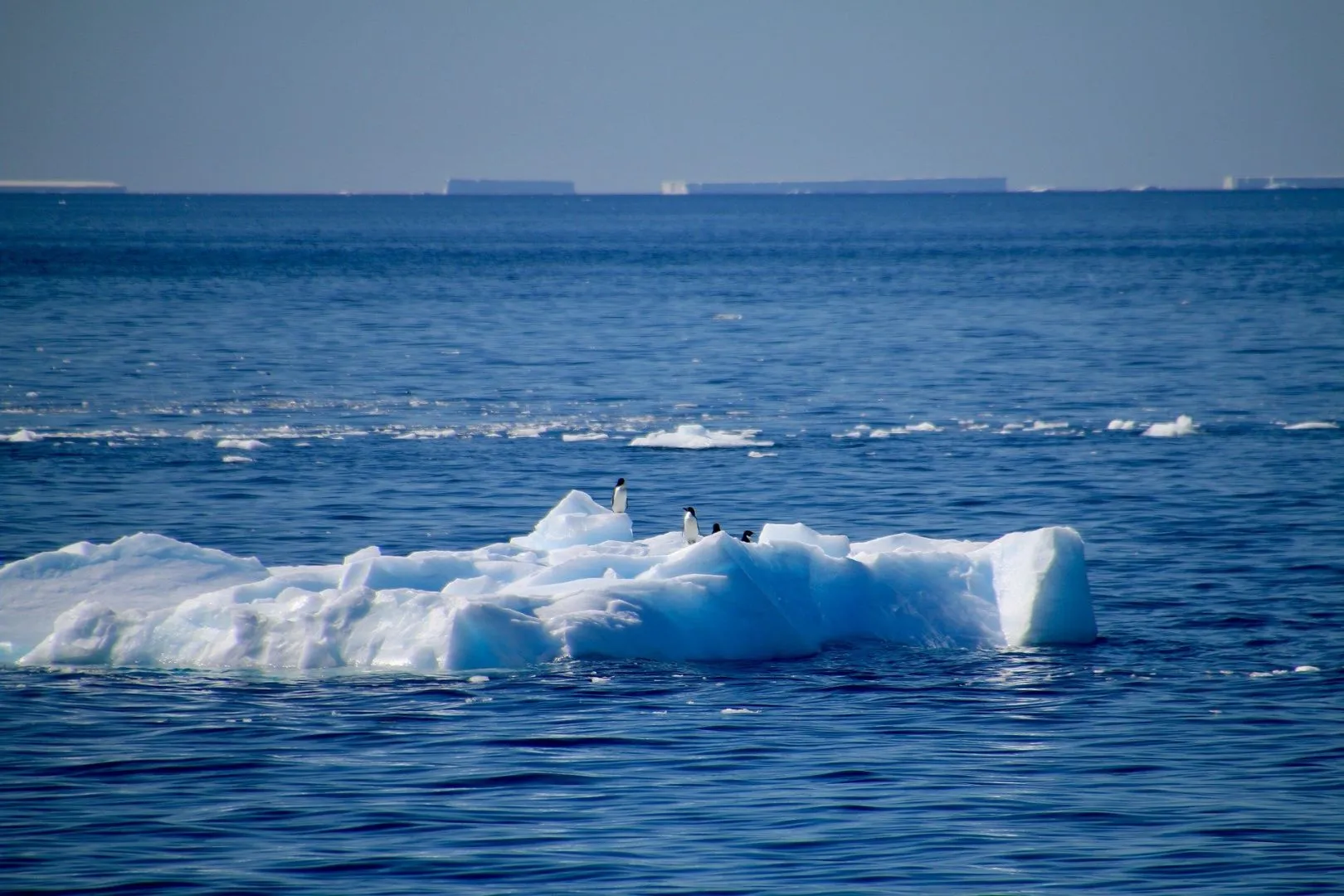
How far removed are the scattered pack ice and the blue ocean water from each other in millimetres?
473

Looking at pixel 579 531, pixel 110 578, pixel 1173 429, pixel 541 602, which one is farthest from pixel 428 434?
pixel 541 602

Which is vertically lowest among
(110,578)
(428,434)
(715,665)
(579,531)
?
(715,665)

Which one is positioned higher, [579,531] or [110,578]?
[579,531]

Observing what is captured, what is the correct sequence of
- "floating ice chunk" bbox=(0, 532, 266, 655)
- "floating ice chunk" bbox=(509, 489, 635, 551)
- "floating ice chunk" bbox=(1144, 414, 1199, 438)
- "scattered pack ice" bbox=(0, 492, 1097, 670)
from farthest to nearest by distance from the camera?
"floating ice chunk" bbox=(1144, 414, 1199, 438) < "floating ice chunk" bbox=(509, 489, 635, 551) < "floating ice chunk" bbox=(0, 532, 266, 655) < "scattered pack ice" bbox=(0, 492, 1097, 670)

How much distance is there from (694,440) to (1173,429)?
11215 millimetres

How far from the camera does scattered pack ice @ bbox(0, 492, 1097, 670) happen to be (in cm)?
1758

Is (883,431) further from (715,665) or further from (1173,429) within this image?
(715,665)

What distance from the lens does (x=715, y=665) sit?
1806 cm

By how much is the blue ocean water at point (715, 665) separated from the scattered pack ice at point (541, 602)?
47 cm

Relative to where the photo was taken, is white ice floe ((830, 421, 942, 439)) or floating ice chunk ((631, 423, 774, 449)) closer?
floating ice chunk ((631, 423, 774, 449))

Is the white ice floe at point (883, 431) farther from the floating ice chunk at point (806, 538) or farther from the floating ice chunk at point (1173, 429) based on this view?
the floating ice chunk at point (806, 538)

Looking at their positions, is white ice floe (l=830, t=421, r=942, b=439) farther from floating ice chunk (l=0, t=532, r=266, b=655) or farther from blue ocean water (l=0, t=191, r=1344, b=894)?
floating ice chunk (l=0, t=532, r=266, b=655)

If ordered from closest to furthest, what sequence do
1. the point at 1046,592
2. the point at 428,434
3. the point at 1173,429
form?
the point at 1046,592 → the point at 428,434 → the point at 1173,429

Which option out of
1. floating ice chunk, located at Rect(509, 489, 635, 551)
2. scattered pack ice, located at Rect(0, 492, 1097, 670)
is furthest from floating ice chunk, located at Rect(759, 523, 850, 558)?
floating ice chunk, located at Rect(509, 489, 635, 551)
